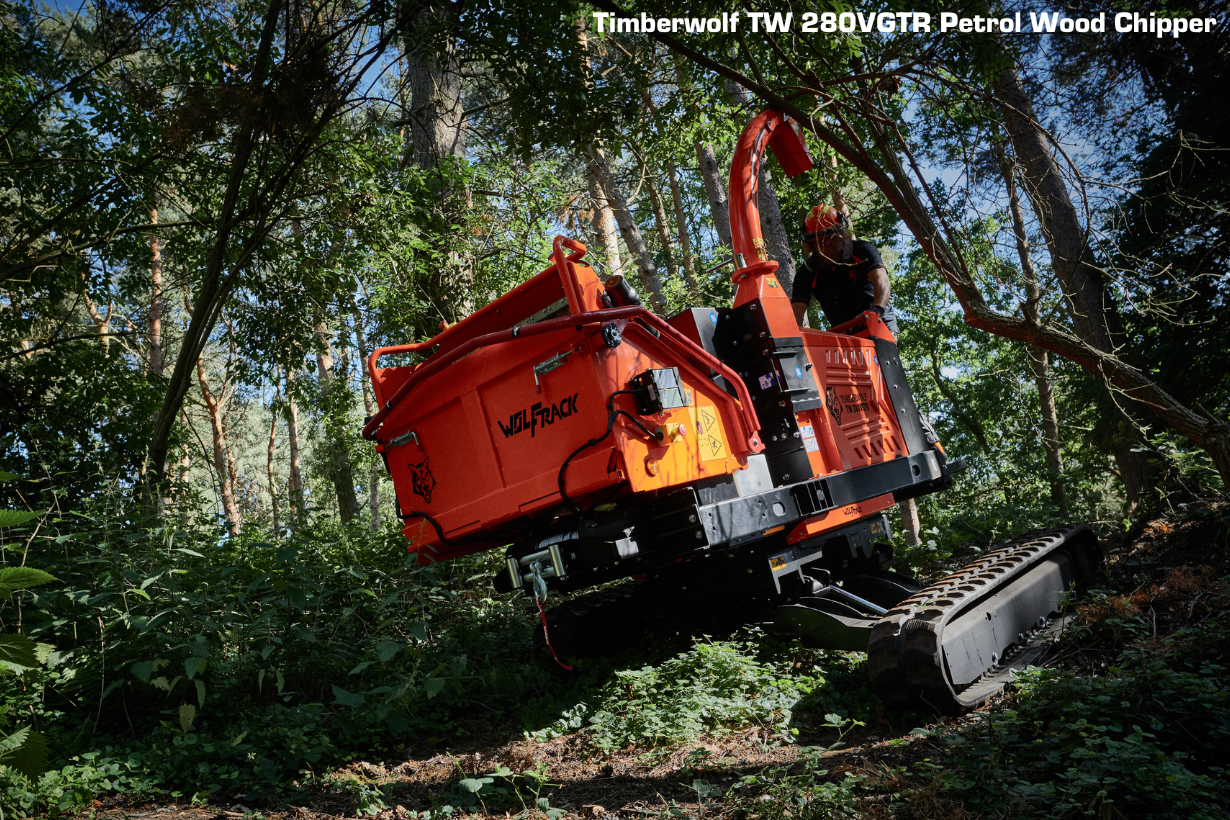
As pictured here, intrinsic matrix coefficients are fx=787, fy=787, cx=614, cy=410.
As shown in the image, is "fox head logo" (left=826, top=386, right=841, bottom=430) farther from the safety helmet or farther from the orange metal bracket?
the safety helmet

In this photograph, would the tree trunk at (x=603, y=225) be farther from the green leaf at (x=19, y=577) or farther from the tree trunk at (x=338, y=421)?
the green leaf at (x=19, y=577)

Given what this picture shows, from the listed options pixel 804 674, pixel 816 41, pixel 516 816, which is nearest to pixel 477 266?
pixel 816 41

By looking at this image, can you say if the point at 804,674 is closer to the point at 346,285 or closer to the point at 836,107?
the point at 836,107

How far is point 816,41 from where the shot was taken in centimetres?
662

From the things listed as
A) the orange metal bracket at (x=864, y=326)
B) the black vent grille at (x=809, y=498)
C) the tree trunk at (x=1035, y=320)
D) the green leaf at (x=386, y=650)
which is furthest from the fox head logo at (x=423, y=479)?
the tree trunk at (x=1035, y=320)

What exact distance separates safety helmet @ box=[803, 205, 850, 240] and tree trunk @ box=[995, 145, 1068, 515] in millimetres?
1239

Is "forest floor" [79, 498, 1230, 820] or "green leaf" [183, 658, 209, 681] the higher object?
"green leaf" [183, 658, 209, 681]

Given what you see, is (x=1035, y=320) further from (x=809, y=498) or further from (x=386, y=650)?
(x=386, y=650)

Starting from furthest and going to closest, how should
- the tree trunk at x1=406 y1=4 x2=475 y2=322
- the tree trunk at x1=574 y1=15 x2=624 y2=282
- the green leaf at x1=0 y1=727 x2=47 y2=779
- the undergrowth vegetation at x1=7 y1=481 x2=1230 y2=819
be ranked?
1. the tree trunk at x1=574 y1=15 x2=624 y2=282
2. the tree trunk at x1=406 y1=4 x2=475 y2=322
3. the undergrowth vegetation at x1=7 y1=481 x2=1230 y2=819
4. the green leaf at x1=0 y1=727 x2=47 y2=779

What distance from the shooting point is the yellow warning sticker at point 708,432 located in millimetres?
4531

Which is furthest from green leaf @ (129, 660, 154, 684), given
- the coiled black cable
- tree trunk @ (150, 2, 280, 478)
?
tree trunk @ (150, 2, 280, 478)

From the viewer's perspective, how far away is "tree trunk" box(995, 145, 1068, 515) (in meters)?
5.77

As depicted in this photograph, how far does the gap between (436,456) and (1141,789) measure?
3954 millimetres

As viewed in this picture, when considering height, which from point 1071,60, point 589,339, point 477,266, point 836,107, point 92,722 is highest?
point 1071,60
